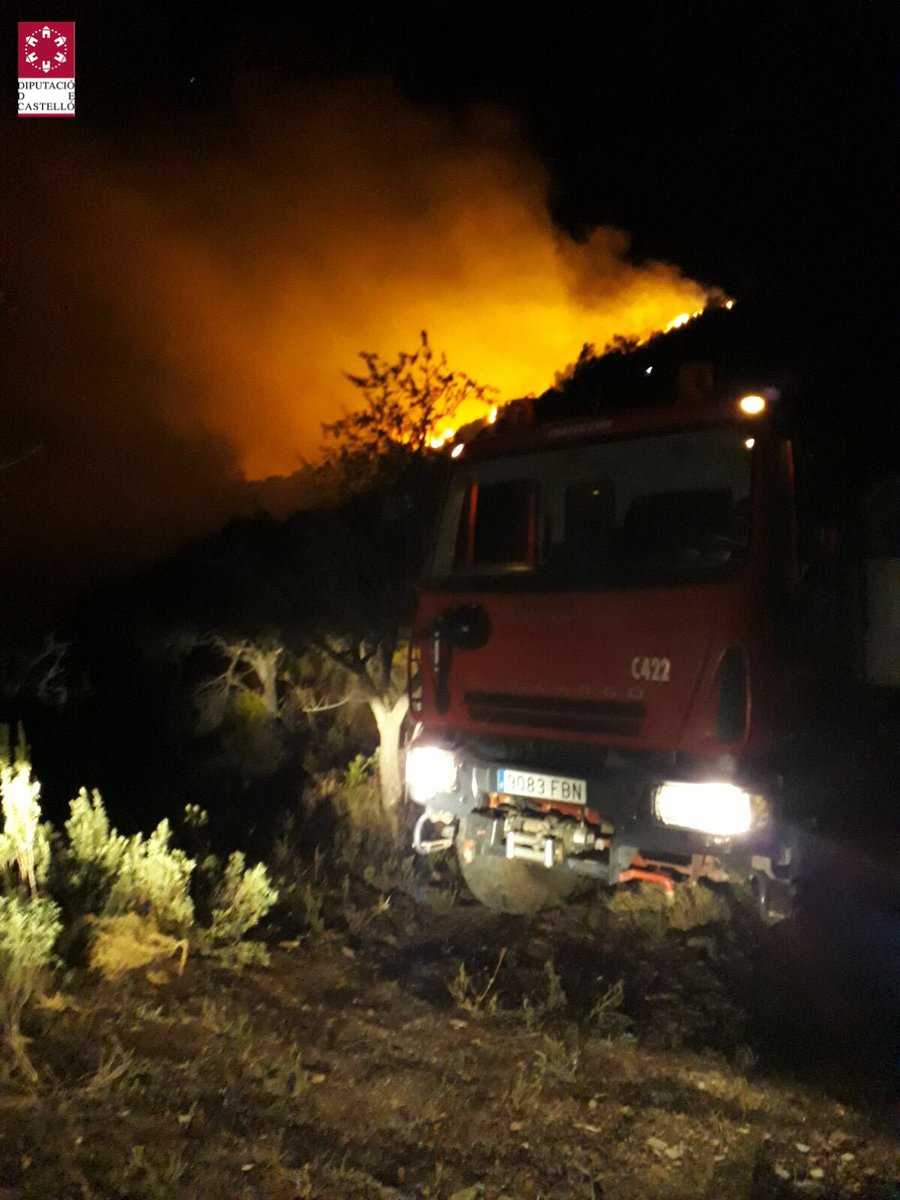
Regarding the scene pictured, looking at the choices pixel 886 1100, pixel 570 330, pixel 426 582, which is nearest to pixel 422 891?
pixel 426 582

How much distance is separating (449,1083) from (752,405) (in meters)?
3.44

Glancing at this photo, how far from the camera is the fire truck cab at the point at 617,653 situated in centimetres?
473

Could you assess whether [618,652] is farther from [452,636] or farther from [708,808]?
[452,636]

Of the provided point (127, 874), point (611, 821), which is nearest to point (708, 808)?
point (611, 821)

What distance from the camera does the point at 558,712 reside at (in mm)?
5336

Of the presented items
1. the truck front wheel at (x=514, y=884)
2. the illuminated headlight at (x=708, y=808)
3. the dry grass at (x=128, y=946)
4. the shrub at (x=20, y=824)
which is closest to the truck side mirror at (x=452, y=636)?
the truck front wheel at (x=514, y=884)

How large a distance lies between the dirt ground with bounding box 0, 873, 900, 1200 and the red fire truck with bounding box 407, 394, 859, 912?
65cm

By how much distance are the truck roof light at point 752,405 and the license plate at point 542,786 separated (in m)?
2.05

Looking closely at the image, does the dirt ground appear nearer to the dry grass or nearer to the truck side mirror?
the dry grass

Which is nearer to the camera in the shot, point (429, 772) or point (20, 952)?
point (20, 952)

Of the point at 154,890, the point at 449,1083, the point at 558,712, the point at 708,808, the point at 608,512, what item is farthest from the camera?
the point at 154,890

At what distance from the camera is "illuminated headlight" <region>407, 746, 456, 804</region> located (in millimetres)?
5898

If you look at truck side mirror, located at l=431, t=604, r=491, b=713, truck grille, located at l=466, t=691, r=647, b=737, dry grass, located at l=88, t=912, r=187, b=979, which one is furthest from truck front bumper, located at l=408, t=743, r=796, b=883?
dry grass, located at l=88, t=912, r=187, b=979

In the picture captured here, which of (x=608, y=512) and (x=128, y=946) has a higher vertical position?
(x=608, y=512)
